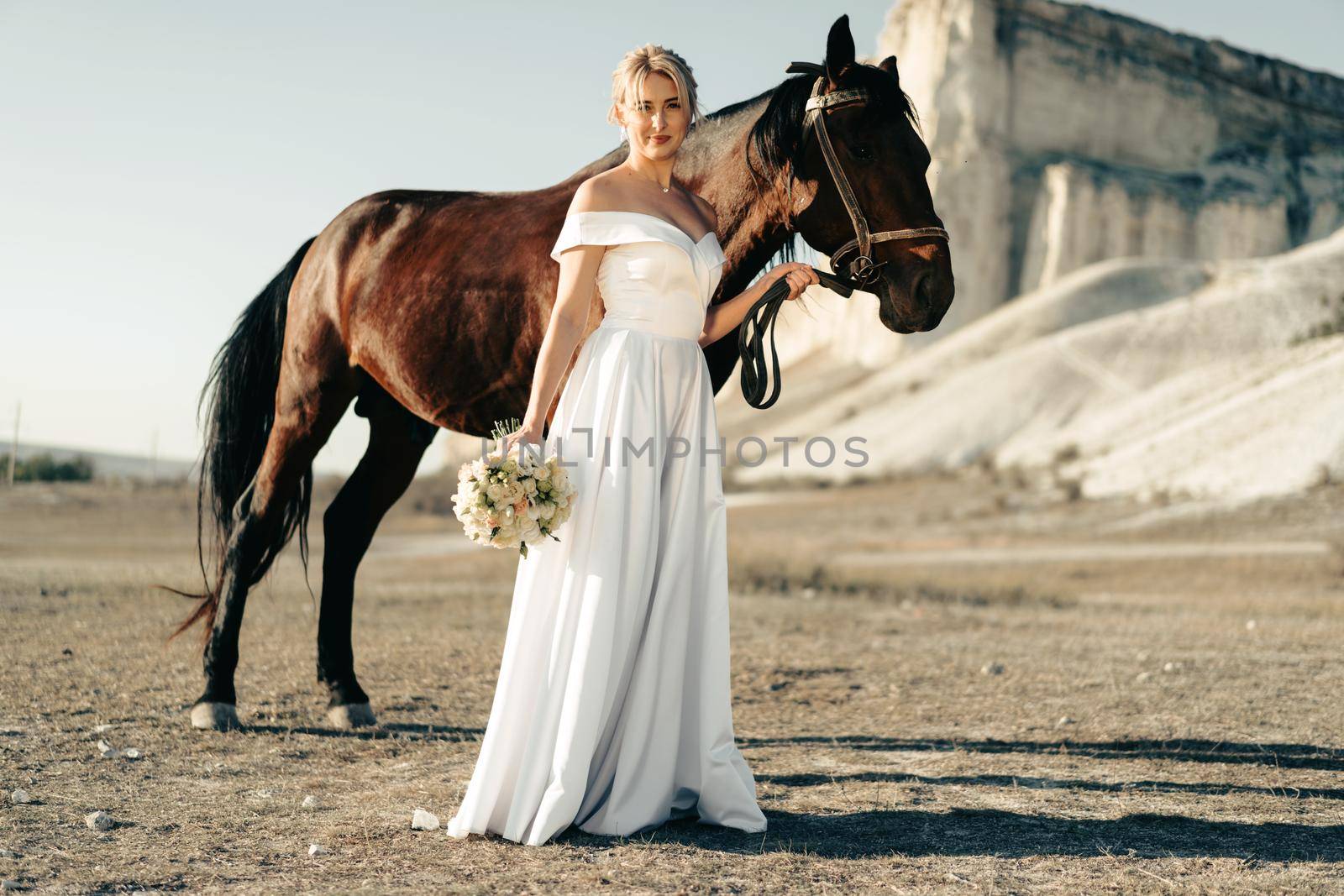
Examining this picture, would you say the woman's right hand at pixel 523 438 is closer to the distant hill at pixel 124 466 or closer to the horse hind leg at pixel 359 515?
the horse hind leg at pixel 359 515

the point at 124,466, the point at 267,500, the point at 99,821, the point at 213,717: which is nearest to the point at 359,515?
the point at 267,500

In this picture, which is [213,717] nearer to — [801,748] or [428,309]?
[428,309]

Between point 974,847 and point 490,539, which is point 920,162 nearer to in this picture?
point 490,539

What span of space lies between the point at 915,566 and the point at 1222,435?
10544mm

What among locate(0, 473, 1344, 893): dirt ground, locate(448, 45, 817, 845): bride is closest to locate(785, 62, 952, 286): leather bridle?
locate(448, 45, 817, 845): bride

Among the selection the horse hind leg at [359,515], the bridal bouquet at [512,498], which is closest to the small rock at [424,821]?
the bridal bouquet at [512,498]

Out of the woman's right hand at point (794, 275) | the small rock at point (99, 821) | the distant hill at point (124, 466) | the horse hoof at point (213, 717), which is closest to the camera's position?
the small rock at point (99, 821)

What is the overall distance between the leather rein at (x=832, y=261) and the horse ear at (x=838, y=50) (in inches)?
1.8

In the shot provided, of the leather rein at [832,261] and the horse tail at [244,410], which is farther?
the horse tail at [244,410]

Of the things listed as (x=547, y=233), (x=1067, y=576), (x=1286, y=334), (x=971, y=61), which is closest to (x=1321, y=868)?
(x=547, y=233)

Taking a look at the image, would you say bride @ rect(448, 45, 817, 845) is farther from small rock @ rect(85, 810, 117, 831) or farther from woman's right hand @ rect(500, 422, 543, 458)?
small rock @ rect(85, 810, 117, 831)

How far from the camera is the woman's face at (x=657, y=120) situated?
3398 mm

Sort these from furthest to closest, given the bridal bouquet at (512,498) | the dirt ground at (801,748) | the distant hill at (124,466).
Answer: the distant hill at (124,466)
the bridal bouquet at (512,498)
the dirt ground at (801,748)

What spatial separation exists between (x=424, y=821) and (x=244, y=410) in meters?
2.94
